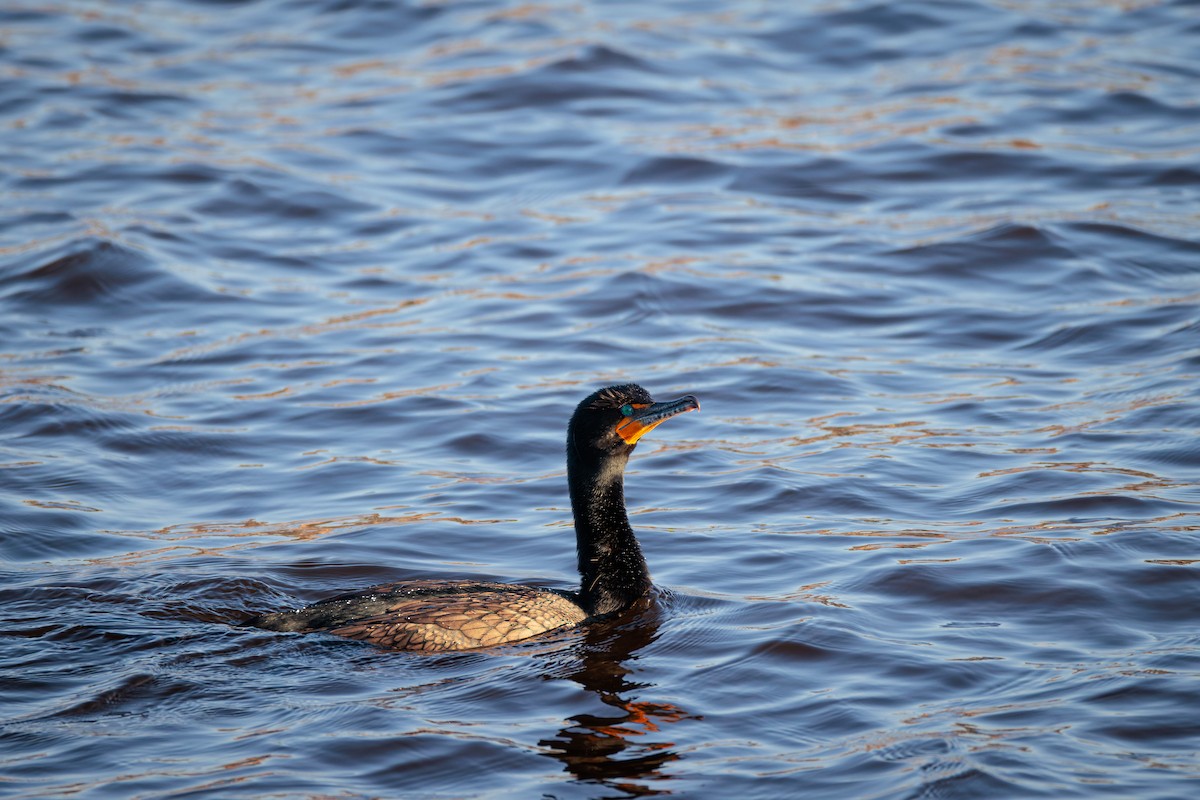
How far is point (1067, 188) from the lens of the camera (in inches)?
607

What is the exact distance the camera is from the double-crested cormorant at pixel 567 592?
751 centimetres

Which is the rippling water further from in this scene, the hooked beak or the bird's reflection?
the hooked beak

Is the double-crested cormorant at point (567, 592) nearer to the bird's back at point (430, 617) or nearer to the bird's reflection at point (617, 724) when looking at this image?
the bird's back at point (430, 617)

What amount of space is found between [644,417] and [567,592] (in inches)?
41.8

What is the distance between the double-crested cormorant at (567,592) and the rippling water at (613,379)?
154mm

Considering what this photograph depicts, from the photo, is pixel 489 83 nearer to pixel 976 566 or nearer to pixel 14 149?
pixel 14 149

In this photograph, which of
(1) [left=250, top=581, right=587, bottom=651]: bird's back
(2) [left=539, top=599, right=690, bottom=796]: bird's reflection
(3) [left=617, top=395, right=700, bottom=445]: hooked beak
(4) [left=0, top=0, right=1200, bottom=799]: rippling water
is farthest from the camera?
(3) [left=617, top=395, right=700, bottom=445]: hooked beak

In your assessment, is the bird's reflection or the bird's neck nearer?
the bird's reflection

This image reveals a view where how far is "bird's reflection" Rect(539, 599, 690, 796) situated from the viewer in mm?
6344

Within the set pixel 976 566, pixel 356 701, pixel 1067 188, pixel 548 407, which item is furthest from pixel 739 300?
pixel 356 701

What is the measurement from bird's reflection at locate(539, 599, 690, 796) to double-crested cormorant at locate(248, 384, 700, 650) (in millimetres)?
232

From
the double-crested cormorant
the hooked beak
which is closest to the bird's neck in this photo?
the double-crested cormorant

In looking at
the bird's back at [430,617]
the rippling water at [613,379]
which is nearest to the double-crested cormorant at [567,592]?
the bird's back at [430,617]

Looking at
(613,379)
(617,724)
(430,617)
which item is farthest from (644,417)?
(613,379)
